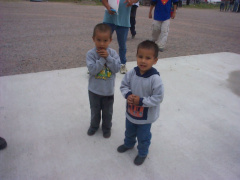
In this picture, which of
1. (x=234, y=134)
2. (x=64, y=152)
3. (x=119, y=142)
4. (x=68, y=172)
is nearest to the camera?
(x=68, y=172)

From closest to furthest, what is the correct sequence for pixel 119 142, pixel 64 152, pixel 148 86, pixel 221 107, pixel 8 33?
1. pixel 148 86
2. pixel 64 152
3. pixel 119 142
4. pixel 221 107
5. pixel 8 33

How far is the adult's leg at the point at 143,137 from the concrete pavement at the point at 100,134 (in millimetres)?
123

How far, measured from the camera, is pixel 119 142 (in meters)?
2.20

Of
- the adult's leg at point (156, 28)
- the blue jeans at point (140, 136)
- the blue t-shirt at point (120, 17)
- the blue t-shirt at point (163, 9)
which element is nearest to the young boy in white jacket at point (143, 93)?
the blue jeans at point (140, 136)

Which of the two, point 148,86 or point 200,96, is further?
point 200,96

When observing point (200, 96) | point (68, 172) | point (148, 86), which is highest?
point (148, 86)

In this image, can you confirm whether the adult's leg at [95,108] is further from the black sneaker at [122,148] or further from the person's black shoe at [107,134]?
the black sneaker at [122,148]

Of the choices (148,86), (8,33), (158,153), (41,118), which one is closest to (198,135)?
(158,153)

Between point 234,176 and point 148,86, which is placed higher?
point 148,86

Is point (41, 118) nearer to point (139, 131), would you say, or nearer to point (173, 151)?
point (139, 131)

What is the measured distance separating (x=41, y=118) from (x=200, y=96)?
2.34m

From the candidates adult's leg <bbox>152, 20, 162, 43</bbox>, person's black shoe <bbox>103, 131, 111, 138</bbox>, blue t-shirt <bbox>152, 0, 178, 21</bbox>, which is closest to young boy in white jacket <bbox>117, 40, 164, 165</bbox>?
person's black shoe <bbox>103, 131, 111, 138</bbox>

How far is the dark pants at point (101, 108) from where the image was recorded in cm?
212

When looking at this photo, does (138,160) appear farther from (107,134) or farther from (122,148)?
(107,134)
